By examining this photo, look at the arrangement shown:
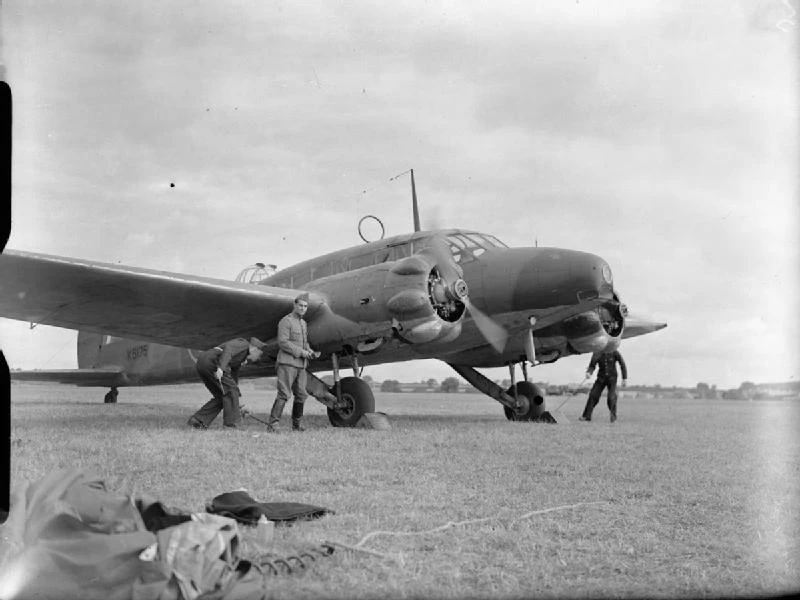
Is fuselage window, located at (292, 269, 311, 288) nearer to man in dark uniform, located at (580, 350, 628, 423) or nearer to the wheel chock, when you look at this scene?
the wheel chock

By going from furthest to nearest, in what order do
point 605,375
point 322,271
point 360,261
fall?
1. point 605,375
2. point 322,271
3. point 360,261

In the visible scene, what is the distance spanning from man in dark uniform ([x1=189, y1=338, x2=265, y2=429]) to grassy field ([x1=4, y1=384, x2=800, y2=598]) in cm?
71

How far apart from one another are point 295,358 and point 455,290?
2183mm

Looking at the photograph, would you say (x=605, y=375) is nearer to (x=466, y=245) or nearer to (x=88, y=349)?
(x=466, y=245)

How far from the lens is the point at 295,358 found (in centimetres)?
910

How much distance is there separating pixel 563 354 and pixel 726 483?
7137mm

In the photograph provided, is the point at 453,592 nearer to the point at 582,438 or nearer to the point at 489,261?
the point at 582,438

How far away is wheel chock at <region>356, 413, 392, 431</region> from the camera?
9.28 meters

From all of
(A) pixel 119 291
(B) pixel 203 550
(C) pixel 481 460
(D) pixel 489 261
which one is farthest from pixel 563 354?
(B) pixel 203 550

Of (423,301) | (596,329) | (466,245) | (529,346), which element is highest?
(466,245)

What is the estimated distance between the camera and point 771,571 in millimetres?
3049

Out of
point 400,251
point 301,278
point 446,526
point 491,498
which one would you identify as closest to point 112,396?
point 301,278

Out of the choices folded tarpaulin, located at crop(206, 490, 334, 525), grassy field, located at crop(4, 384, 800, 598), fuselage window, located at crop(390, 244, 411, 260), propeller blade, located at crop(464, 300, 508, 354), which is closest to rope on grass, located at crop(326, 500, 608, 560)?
grassy field, located at crop(4, 384, 800, 598)

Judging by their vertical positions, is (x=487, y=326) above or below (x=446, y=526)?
above
